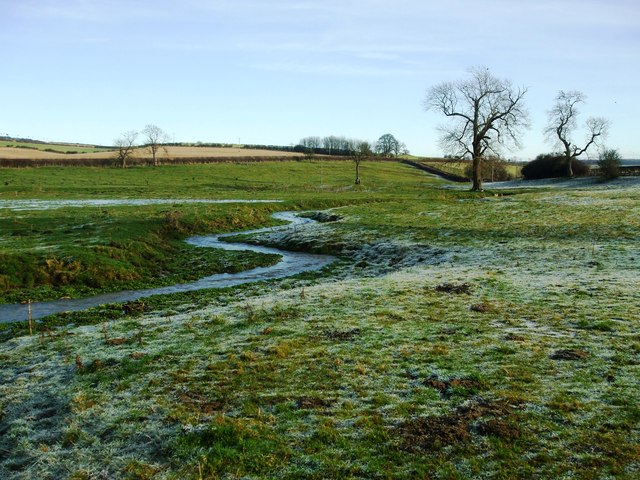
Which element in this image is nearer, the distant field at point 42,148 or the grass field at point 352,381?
the grass field at point 352,381

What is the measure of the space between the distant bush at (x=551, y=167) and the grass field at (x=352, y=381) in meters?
81.7

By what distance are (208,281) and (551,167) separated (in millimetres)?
93271

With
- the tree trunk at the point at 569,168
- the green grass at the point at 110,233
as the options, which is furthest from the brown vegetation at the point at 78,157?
the tree trunk at the point at 569,168

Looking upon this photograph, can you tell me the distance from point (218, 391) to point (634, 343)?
10412 mm

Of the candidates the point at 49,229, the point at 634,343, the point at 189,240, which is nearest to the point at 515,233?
the point at 634,343

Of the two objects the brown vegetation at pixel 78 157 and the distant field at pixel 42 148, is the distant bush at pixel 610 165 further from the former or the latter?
the distant field at pixel 42 148

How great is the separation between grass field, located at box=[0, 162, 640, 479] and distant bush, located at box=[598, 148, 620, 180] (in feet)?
206

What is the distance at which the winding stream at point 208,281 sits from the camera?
2069 cm

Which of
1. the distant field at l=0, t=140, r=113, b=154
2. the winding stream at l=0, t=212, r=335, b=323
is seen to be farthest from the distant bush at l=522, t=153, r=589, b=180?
the distant field at l=0, t=140, r=113, b=154

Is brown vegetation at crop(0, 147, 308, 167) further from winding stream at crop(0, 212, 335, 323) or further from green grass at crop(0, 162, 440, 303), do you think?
winding stream at crop(0, 212, 335, 323)

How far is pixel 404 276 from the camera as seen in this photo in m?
23.5

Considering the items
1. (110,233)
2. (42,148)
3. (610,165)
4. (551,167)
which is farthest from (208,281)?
(42,148)

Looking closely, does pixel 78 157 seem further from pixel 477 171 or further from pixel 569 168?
pixel 569 168

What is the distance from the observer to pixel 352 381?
11094mm
